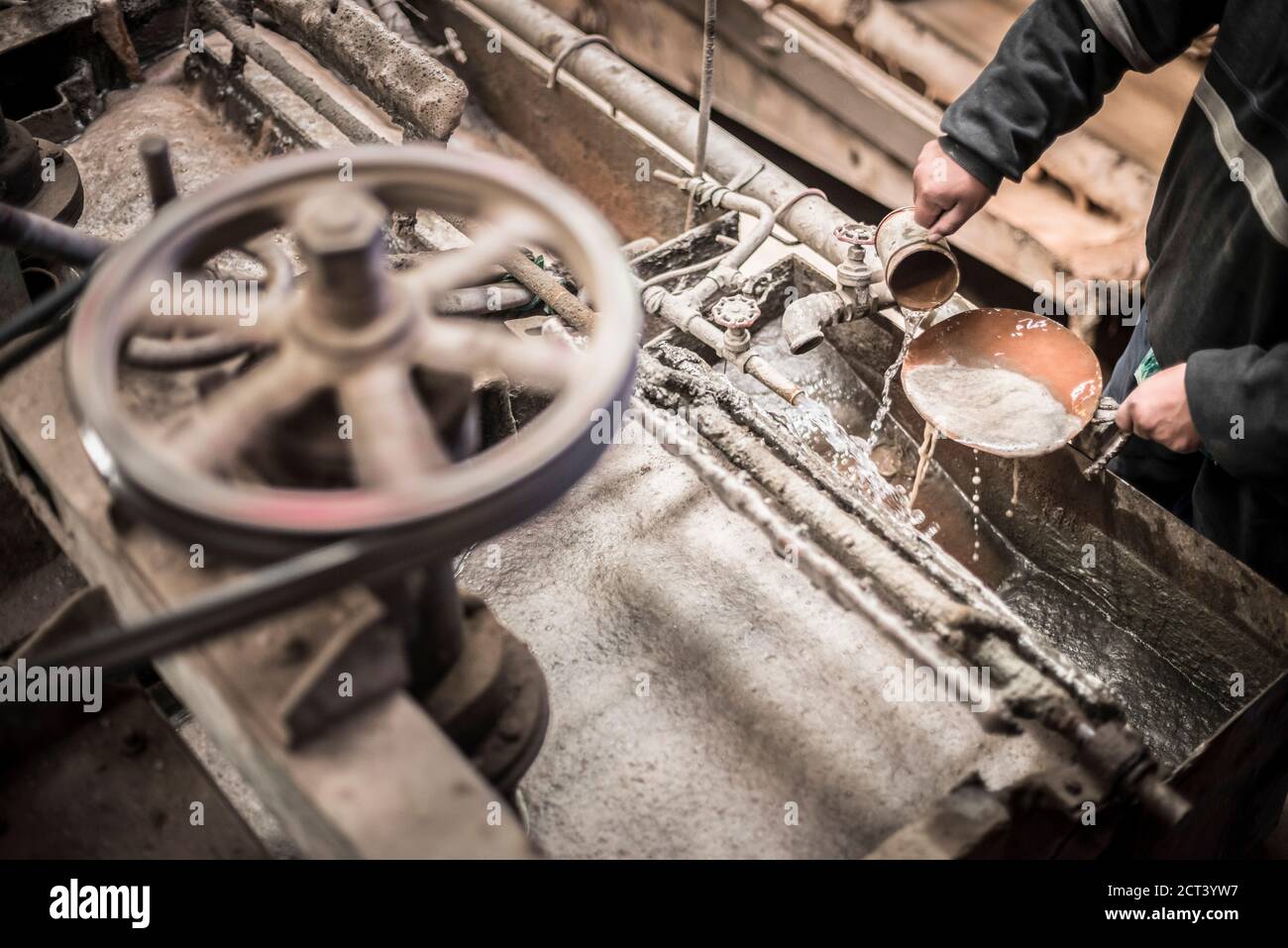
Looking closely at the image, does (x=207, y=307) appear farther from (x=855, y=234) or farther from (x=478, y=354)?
(x=855, y=234)

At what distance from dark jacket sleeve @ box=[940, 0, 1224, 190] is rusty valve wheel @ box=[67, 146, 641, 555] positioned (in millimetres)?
1690

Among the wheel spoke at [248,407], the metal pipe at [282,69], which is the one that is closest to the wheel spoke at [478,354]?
the wheel spoke at [248,407]

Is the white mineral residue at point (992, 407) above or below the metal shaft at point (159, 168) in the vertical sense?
below

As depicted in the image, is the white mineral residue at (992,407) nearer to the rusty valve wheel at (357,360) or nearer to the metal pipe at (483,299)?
the metal pipe at (483,299)

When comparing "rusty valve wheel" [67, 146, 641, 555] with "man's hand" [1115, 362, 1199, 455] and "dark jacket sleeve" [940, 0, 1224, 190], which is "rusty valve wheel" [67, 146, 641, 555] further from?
"dark jacket sleeve" [940, 0, 1224, 190]

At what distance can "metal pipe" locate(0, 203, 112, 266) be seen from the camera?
67.2 inches

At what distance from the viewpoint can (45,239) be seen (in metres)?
1.76

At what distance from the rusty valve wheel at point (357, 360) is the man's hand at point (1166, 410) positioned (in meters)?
1.53

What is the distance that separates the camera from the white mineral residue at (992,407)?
269 centimetres

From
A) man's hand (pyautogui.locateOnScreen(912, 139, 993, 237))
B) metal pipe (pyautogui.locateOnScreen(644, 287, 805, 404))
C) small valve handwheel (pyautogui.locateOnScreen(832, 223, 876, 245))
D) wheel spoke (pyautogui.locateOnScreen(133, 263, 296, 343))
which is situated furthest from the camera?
small valve handwheel (pyautogui.locateOnScreen(832, 223, 876, 245))

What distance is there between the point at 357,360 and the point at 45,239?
798mm

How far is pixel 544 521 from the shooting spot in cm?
246

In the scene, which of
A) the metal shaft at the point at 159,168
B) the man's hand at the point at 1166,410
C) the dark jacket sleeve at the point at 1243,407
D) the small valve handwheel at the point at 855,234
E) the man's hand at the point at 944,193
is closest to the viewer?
the metal shaft at the point at 159,168

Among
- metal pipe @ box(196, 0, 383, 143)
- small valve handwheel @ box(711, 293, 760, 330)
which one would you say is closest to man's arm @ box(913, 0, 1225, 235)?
small valve handwheel @ box(711, 293, 760, 330)
